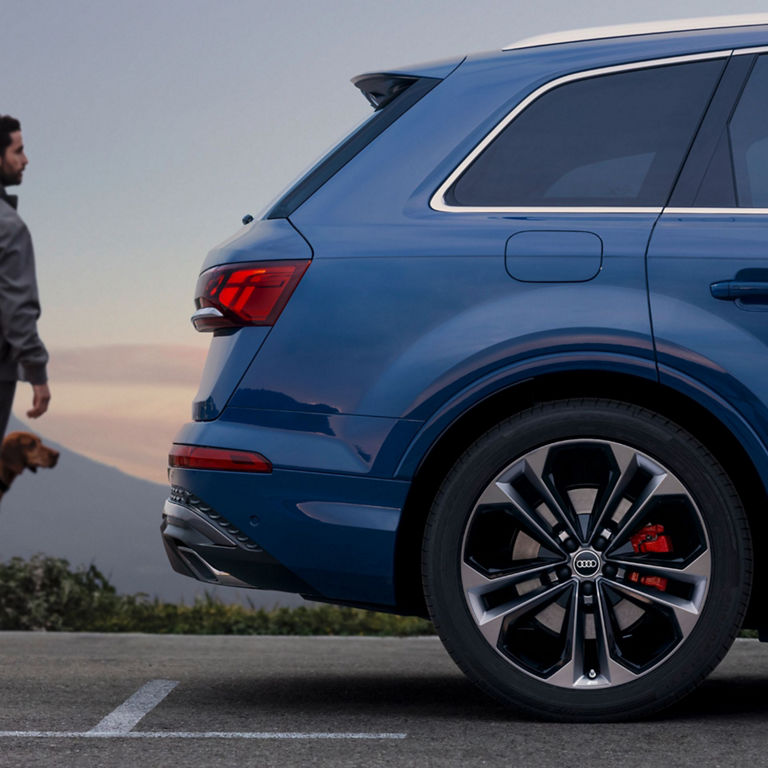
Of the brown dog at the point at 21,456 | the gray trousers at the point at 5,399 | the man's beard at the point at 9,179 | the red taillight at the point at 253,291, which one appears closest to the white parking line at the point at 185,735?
the red taillight at the point at 253,291

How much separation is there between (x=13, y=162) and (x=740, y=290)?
4.57m

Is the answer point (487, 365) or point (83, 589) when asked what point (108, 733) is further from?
point (83, 589)

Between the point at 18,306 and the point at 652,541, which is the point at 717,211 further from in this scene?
the point at 18,306

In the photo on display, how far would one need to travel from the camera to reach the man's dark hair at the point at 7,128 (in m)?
6.89

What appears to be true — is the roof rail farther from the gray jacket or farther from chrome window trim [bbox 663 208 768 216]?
the gray jacket

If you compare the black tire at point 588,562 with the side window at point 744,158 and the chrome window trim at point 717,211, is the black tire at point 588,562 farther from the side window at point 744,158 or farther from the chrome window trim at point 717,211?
the side window at point 744,158

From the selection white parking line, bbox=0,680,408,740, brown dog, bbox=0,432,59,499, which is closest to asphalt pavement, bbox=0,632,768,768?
white parking line, bbox=0,680,408,740

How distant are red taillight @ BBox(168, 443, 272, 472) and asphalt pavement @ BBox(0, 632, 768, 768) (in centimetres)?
74

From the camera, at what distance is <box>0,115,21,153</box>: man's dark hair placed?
22.6 ft

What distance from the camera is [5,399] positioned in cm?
675

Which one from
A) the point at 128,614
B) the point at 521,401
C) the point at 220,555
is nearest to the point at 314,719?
the point at 220,555

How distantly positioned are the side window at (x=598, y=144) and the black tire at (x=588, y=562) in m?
0.65

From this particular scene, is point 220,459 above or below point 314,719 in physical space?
above

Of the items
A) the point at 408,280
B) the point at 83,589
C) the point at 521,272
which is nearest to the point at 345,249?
the point at 408,280
